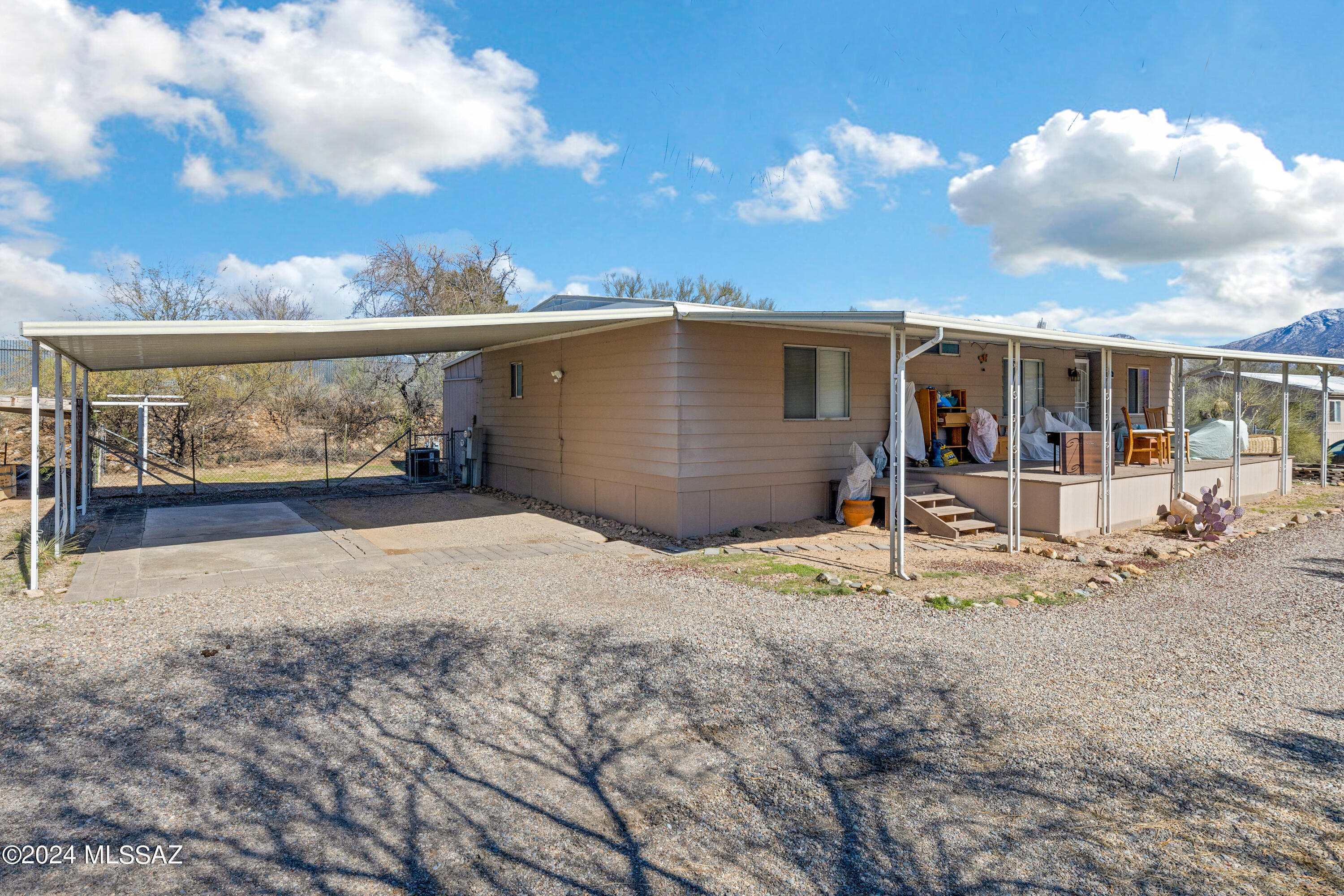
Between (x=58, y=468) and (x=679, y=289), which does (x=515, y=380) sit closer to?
(x=58, y=468)

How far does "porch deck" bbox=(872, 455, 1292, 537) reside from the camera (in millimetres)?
8406

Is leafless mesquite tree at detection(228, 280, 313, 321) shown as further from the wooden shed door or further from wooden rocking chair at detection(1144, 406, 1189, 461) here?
wooden rocking chair at detection(1144, 406, 1189, 461)

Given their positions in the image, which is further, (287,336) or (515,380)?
(515,380)

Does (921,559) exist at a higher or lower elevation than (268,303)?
lower

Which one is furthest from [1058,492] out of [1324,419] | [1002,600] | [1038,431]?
[1324,419]

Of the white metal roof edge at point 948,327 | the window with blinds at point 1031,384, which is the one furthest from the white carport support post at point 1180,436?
the window with blinds at point 1031,384

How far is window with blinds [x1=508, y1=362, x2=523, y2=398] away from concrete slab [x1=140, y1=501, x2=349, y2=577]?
3797 millimetres

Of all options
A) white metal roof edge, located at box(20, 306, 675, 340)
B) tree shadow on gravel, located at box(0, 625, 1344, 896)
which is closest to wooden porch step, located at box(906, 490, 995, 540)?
white metal roof edge, located at box(20, 306, 675, 340)

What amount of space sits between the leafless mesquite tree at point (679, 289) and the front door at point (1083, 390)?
13719 millimetres

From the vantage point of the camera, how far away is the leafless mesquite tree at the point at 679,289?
25625mm

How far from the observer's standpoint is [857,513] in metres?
8.95

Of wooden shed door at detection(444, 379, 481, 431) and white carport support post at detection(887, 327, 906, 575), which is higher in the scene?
wooden shed door at detection(444, 379, 481, 431)

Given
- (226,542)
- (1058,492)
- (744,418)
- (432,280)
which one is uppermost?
(432,280)

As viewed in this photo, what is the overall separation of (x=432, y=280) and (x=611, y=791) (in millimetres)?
23992
